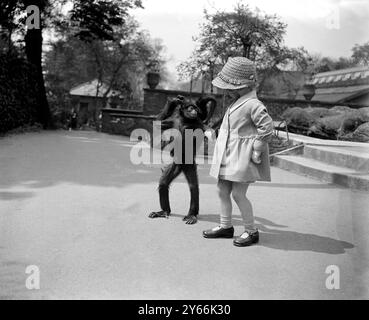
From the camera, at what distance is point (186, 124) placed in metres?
4.03

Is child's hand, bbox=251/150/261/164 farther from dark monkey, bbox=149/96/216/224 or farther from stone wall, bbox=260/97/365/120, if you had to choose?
stone wall, bbox=260/97/365/120

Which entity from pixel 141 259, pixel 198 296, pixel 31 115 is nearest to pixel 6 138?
pixel 31 115

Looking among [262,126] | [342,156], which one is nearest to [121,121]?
[342,156]

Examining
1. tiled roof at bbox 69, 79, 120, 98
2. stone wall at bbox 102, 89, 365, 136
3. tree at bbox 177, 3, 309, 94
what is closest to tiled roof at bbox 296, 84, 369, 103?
stone wall at bbox 102, 89, 365, 136

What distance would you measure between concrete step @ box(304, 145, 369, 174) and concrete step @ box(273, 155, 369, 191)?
10 centimetres

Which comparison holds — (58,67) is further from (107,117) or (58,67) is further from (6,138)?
(6,138)

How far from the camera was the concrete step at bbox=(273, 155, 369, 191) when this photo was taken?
224 inches

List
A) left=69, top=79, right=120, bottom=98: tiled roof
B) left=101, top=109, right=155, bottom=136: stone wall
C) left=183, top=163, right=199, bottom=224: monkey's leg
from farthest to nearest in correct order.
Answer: left=69, top=79, right=120, bottom=98: tiled roof → left=101, top=109, right=155, bottom=136: stone wall → left=183, top=163, right=199, bottom=224: monkey's leg

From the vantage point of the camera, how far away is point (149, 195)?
522 cm

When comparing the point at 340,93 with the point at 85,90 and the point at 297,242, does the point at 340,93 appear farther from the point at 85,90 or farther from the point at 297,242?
the point at 85,90

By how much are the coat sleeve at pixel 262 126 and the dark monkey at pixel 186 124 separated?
82 centimetres

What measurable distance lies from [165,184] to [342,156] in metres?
3.94

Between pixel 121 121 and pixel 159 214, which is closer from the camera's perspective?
pixel 159 214
